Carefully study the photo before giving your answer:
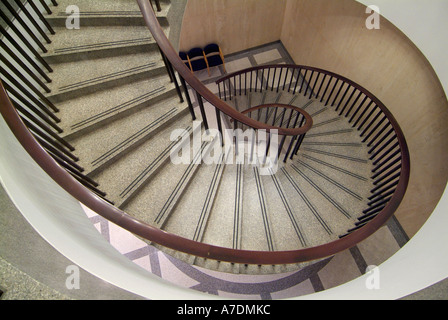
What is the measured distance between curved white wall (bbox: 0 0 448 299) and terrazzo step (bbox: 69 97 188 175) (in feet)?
1.34

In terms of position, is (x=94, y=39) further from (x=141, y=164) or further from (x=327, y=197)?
(x=327, y=197)

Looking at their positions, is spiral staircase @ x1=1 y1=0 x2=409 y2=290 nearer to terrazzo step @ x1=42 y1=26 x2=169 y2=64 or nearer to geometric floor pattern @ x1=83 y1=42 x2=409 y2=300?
terrazzo step @ x1=42 y1=26 x2=169 y2=64

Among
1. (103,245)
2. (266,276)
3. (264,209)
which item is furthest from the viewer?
(266,276)

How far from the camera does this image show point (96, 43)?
228cm

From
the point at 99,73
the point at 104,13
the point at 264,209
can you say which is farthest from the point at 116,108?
the point at 264,209

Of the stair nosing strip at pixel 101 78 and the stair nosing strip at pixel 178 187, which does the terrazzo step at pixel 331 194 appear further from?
the stair nosing strip at pixel 101 78

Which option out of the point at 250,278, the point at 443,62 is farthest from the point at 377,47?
the point at 250,278

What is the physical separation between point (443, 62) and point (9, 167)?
3710 mm

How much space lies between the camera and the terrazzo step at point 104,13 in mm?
2281

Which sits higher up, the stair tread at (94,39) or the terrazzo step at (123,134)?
the stair tread at (94,39)

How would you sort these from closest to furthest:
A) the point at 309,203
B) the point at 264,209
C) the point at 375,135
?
the point at 264,209
the point at 309,203
the point at 375,135

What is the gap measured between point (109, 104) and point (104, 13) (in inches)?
37.3

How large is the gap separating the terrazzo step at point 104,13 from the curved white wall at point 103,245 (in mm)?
1441

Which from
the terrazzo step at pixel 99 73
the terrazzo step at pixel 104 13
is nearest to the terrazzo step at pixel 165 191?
the terrazzo step at pixel 99 73
